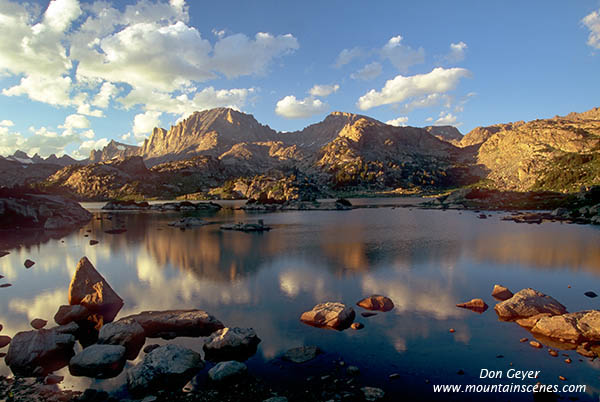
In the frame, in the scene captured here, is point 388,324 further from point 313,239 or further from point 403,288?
point 313,239

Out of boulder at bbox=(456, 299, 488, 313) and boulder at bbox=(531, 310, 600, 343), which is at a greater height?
boulder at bbox=(531, 310, 600, 343)

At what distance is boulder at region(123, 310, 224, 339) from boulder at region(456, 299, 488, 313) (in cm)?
2043

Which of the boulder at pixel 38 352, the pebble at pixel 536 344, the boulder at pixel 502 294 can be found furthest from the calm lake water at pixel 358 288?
the boulder at pixel 38 352

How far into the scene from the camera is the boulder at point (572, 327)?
21.3 metres

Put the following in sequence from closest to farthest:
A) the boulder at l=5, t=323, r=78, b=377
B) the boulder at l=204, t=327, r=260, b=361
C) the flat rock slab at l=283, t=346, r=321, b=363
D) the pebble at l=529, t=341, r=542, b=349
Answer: the boulder at l=5, t=323, r=78, b=377 → the flat rock slab at l=283, t=346, r=321, b=363 → the boulder at l=204, t=327, r=260, b=361 → the pebble at l=529, t=341, r=542, b=349

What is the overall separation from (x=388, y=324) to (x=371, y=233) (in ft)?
186

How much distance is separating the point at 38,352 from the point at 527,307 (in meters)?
34.0

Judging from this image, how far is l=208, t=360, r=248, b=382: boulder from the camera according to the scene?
56.5 ft

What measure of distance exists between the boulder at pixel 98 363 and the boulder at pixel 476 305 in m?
26.2

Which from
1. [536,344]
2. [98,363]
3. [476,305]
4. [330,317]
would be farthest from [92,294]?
[536,344]

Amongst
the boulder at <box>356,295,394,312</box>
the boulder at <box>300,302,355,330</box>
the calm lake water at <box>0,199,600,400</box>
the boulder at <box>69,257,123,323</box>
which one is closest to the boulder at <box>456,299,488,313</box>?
the calm lake water at <box>0,199,600,400</box>

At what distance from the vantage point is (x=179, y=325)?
2400cm

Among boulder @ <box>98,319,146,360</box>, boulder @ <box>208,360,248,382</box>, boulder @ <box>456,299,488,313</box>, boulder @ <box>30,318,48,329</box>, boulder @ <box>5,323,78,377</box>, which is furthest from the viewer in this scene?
boulder @ <box>456,299,488,313</box>

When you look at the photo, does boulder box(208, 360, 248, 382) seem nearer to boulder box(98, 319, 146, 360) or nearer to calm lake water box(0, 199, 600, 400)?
calm lake water box(0, 199, 600, 400)
